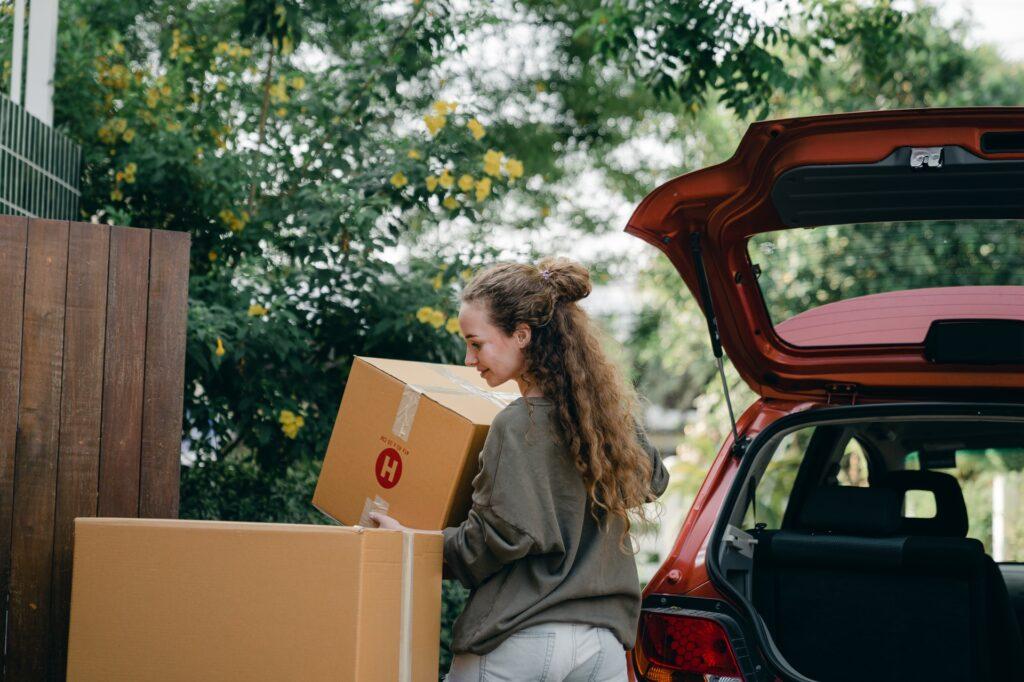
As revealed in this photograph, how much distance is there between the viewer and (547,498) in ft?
7.44

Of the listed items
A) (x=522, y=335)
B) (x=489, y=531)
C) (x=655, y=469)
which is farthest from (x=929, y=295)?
(x=489, y=531)

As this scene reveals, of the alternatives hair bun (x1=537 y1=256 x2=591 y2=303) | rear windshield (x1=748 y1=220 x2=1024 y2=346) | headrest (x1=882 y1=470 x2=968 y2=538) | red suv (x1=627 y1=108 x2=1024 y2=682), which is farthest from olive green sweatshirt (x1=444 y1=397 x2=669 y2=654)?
headrest (x1=882 y1=470 x2=968 y2=538)

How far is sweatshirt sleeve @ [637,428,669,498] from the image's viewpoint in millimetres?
2546

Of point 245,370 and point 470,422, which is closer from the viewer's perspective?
point 470,422

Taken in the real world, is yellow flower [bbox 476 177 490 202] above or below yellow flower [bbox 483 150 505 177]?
below

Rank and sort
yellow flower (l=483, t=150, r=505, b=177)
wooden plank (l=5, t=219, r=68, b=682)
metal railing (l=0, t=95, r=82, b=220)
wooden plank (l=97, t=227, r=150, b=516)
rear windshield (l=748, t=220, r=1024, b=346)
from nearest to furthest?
wooden plank (l=5, t=219, r=68, b=682) < wooden plank (l=97, t=227, r=150, b=516) < rear windshield (l=748, t=220, r=1024, b=346) < metal railing (l=0, t=95, r=82, b=220) < yellow flower (l=483, t=150, r=505, b=177)

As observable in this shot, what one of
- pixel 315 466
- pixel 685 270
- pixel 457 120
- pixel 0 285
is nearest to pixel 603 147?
pixel 457 120

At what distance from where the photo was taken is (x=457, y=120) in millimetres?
4887

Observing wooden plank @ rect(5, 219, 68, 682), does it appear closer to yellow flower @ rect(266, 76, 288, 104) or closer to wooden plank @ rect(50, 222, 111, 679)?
wooden plank @ rect(50, 222, 111, 679)

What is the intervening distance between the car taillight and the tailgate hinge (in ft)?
2.89

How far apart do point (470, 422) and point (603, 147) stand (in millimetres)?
7352

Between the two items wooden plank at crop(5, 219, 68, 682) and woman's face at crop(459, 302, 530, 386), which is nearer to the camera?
woman's face at crop(459, 302, 530, 386)

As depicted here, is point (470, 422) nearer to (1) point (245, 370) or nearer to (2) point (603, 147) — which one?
(1) point (245, 370)

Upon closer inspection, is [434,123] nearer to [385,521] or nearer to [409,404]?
[409,404]
